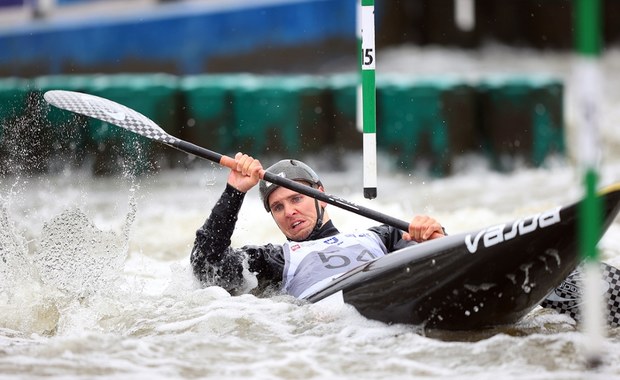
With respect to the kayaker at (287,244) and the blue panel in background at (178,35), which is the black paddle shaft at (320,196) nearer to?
the kayaker at (287,244)

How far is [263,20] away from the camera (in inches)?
510

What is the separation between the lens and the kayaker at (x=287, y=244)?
5.09 metres

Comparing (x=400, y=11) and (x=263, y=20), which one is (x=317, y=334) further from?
(x=400, y=11)

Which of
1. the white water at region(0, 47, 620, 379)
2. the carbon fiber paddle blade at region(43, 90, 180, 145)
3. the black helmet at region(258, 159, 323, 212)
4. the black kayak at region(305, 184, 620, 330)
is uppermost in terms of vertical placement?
the carbon fiber paddle blade at region(43, 90, 180, 145)

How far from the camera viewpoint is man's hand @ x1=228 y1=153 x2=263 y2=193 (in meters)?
5.13

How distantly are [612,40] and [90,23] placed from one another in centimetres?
766

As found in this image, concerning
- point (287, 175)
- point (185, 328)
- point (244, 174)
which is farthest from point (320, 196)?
A: point (185, 328)

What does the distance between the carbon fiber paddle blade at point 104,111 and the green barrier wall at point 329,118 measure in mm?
4125

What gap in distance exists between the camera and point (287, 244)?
5.30 meters

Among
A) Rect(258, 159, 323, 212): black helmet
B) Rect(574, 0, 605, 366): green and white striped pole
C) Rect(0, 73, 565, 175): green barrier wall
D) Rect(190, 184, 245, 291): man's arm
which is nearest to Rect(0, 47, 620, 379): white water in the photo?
Rect(190, 184, 245, 291): man's arm

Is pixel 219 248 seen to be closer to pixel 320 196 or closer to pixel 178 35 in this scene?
pixel 320 196

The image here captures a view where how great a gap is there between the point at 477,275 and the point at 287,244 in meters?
1.26

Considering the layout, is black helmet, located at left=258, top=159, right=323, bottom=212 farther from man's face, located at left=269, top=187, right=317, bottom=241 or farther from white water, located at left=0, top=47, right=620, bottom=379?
white water, located at left=0, top=47, right=620, bottom=379

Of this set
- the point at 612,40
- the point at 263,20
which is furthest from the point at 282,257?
the point at 612,40
